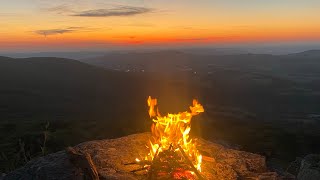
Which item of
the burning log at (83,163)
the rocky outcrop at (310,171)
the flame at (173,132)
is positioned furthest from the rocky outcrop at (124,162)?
the rocky outcrop at (310,171)

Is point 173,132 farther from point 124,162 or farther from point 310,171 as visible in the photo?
point 310,171

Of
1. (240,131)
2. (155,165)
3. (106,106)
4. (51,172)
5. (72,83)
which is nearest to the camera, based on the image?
(51,172)

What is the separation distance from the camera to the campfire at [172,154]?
39.3ft

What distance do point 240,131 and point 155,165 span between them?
9344cm

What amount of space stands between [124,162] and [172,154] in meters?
2.29

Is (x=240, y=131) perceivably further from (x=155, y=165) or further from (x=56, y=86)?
(x=56, y=86)

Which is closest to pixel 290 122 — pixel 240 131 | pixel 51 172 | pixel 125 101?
pixel 240 131

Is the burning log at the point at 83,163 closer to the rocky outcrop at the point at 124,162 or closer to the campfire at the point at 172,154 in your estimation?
the rocky outcrop at the point at 124,162

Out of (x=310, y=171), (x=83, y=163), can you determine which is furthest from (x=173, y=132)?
(x=310, y=171)

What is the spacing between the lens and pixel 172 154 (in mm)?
12586

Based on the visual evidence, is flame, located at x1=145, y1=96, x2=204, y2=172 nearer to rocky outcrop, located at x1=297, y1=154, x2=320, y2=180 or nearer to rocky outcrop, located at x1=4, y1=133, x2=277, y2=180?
rocky outcrop, located at x1=4, y1=133, x2=277, y2=180

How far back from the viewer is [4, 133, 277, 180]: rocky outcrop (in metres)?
11.1

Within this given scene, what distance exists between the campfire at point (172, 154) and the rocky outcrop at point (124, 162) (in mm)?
541

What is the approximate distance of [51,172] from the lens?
10977 millimetres
